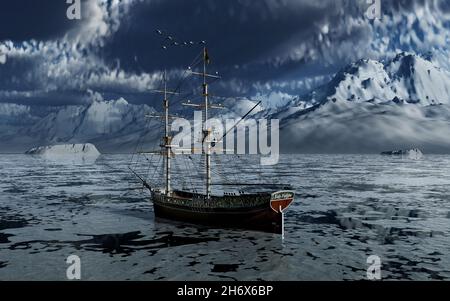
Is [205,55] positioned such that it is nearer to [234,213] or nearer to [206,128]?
[206,128]

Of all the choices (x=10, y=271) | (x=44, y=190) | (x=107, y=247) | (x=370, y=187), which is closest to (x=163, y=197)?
(x=107, y=247)

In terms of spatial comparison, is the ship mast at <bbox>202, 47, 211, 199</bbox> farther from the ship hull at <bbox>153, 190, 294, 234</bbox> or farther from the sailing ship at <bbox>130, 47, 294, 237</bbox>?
the ship hull at <bbox>153, 190, 294, 234</bbox>

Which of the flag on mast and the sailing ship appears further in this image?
the flag on mast

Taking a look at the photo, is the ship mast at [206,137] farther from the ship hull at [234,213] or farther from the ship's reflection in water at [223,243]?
the ship's reflection in water at [223,243]

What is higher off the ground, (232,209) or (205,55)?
(205,55)

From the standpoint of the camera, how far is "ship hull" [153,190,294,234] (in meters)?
Answer: 46.5

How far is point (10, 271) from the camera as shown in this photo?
103ft

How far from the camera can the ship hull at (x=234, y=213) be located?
153 ft

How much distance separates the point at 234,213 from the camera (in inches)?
1917

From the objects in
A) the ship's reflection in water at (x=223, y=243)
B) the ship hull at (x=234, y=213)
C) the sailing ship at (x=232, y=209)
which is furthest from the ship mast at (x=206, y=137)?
the ship's reflection in water at (x=223, y=243)

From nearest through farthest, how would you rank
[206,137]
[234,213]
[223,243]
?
[223,243] → [234,213] → [206,137]

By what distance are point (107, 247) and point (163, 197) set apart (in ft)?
61.9

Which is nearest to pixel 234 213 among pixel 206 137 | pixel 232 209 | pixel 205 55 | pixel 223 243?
pixel 232 209

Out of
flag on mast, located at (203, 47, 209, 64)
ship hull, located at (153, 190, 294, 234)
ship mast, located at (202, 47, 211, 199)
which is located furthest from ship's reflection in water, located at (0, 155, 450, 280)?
flag on mast, located at (203, 47, 209, 64)
